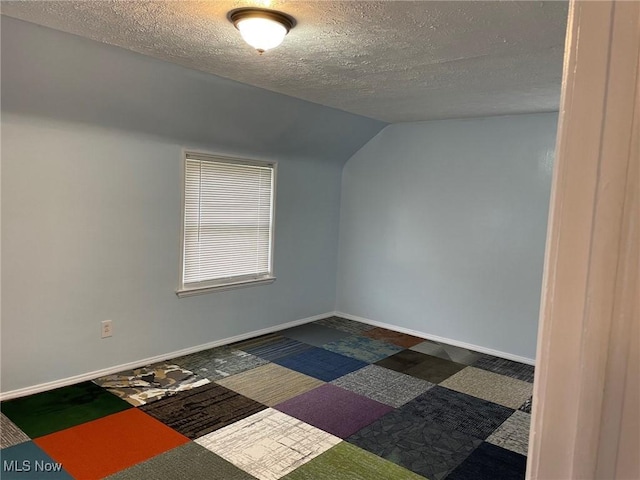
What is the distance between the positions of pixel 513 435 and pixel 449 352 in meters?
1.59

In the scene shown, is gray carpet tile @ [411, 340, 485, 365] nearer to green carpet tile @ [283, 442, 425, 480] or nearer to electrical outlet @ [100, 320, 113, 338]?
green carpet tile @ [283, 442, 425, 480]

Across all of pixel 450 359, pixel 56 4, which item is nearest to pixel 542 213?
pixel 450 359

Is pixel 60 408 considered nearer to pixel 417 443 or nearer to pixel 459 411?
pixel 417 443

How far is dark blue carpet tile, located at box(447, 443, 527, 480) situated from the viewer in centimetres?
254

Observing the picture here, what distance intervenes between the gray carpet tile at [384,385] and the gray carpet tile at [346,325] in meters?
1.09

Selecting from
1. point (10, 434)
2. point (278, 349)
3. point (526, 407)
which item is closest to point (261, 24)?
point (10, 434)

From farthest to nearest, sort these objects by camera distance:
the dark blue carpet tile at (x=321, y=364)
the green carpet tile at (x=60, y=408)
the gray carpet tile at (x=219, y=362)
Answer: the dark blue carpet tile at (x=321, y=364)
the gray carpet tile at (x=219, y=362)
the green carpet tile at (x=60, y=408)

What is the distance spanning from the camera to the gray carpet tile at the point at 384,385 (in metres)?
3.49

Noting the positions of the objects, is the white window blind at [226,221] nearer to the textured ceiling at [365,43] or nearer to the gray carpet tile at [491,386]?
the textured ceiling at [365,43]

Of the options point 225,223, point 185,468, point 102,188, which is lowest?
point 185,468

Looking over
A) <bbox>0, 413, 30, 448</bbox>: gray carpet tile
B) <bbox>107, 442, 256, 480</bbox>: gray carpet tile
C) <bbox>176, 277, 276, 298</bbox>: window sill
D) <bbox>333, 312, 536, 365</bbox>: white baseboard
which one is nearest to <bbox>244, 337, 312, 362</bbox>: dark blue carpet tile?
<bbox>176, 277, 276, 298</bbox>: window sill

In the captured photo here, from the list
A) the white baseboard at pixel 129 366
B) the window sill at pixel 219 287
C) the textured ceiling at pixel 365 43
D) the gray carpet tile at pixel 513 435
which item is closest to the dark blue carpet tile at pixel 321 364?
the white baseboard at pixel 129 366

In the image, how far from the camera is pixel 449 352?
4578mm

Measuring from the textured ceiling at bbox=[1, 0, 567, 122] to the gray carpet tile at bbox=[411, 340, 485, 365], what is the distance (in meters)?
2.35
